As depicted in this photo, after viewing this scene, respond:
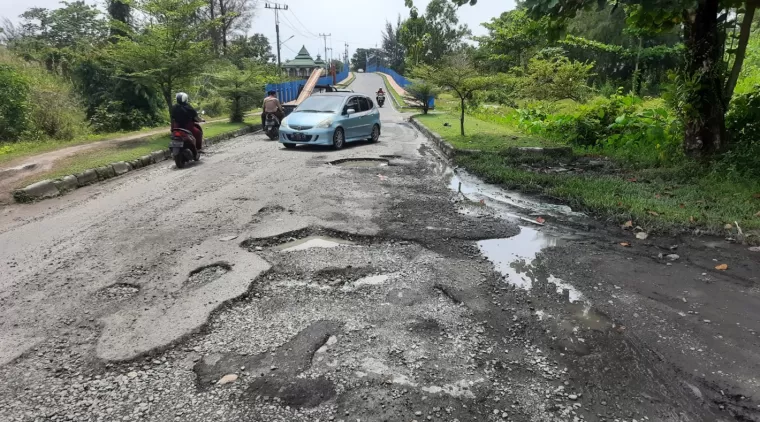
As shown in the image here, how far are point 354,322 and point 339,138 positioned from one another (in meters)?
8.92

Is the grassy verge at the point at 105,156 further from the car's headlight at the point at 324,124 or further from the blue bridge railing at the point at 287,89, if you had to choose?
the blue bridge railing at the point at 287,89

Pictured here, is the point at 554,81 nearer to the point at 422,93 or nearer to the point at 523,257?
the point at 422,93

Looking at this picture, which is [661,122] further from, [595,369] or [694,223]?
[595,369]

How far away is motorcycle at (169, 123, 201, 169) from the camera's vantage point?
30.2 ft

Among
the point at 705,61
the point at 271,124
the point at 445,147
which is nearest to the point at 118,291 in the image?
the point at 705,61

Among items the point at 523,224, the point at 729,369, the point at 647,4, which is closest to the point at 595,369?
the point at 729,369

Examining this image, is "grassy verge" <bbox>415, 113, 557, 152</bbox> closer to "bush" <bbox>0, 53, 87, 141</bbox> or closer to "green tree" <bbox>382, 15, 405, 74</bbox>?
"bush" <bbox>0, 53, 87, 141</bbox>

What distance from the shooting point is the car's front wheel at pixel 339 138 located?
37.9ft

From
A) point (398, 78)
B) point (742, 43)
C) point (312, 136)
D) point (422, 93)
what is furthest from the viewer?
point (398, 78)

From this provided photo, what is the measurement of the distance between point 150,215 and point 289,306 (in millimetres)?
3231

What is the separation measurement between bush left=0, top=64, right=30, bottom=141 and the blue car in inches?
251

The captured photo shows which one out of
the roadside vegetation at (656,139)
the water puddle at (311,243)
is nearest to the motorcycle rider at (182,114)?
the roadside vegetation at (656,139)

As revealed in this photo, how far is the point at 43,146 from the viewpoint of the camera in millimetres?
10984

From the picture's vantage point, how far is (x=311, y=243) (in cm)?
480
